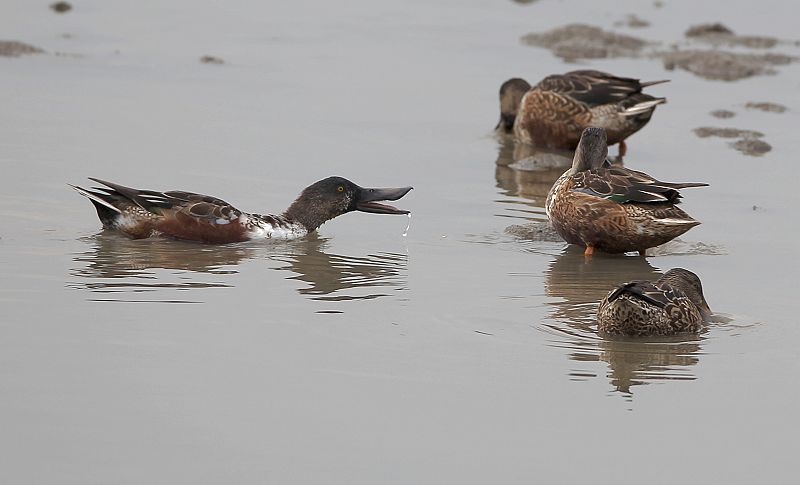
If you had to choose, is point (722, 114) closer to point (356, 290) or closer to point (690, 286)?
point (690, 286)

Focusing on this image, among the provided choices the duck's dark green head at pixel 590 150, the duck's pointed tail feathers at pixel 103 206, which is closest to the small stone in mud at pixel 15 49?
the duck's pointed tail feathers at pixel 103 206

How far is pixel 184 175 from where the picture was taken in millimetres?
12578

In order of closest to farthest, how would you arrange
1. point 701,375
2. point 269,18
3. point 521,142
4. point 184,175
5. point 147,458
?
point 147,458, point 701,375, point 184,175, point 521,142, point 269,18

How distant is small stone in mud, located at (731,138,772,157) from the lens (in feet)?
47.3

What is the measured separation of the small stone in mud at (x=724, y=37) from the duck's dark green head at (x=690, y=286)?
11.3m

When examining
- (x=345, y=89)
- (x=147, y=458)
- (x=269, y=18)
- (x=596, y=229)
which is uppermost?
(x=269, y=18)

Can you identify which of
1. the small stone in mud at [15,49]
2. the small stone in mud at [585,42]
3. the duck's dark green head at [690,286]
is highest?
the small stone in mud at [585,42]

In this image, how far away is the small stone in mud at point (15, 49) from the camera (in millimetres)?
16766

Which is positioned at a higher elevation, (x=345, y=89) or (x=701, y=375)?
(x=345, y=89)

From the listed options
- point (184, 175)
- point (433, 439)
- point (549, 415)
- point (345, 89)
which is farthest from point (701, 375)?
point (345, 89)

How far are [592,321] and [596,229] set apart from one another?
203 cm

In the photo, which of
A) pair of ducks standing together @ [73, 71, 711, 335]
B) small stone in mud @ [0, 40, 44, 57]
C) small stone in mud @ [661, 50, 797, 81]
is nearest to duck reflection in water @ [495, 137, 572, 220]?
pair of ducks standing together @ [73, 71, 711, 335]

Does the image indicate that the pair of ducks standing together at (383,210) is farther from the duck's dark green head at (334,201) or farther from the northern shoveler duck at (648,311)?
the northern shoveler duck at (648,311)

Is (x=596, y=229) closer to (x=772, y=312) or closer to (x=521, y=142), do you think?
(x=772, y=312)
